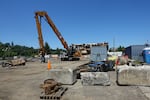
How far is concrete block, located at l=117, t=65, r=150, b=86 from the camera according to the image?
11695 millimetres

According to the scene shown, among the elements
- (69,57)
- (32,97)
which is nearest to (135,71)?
(32,97)

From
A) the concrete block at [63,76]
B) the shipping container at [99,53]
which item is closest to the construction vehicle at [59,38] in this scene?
the shipping container at [99,53]

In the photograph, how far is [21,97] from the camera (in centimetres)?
953

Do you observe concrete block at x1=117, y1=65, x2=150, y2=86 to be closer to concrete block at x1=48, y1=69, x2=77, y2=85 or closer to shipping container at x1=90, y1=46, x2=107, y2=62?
concrete block at x1=48, y1=69, x2=77, y2=85

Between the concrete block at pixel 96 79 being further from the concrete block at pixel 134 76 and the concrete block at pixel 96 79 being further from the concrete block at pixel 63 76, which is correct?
the concrete block at pixel 63 76

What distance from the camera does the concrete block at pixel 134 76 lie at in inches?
460

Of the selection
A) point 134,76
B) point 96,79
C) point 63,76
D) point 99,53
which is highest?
point 99,53

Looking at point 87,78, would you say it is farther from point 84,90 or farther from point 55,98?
point 55,98

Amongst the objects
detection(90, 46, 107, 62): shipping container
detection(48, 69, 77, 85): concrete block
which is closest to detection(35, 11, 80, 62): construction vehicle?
detection(90, 46, 107, 62): shipping container

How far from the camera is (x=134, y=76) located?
11.8 m

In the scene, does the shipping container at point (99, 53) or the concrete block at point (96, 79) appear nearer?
the concrete block at point (96, 79)

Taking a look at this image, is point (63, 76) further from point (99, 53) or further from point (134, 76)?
point (99, 53)

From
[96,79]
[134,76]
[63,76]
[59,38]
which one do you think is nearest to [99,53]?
[63,76]

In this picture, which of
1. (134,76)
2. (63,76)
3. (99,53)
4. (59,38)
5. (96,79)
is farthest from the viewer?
(59,38)
